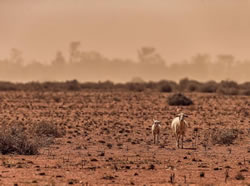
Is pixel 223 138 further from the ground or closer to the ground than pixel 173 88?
closer to the ground

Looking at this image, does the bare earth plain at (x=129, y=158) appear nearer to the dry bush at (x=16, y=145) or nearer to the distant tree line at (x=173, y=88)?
the dry bush at (x=16, y=145)

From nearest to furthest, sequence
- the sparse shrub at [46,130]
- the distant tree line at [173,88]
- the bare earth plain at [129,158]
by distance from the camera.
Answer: the bare earth plain at [129,158], the sparse shrub at [46,130], the distant tree line at [173,88]

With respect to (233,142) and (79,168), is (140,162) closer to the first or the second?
(79,168)

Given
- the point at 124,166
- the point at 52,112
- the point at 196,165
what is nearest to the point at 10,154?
the point at 124,166

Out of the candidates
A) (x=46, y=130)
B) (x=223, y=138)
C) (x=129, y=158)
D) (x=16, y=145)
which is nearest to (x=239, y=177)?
(x=129, y=158)

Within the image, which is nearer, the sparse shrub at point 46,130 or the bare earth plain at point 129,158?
the bare earth plain at point 129,158

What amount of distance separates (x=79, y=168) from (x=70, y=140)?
7.62m

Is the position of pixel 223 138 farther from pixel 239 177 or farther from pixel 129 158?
pixel 239 177

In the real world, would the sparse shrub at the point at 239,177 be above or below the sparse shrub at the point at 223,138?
below

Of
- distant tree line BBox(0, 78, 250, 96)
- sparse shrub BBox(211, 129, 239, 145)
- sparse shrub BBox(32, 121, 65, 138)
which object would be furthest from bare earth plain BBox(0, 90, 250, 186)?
distant tree line BBox(0, 78, 250, 96)

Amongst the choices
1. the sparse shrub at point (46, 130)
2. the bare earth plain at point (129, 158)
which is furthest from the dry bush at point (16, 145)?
the sparse shrub at point (46, 130)

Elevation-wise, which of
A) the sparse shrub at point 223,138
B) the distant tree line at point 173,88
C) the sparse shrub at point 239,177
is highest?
the distant tree line at point 173,88

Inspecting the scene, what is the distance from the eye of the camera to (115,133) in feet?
83.5

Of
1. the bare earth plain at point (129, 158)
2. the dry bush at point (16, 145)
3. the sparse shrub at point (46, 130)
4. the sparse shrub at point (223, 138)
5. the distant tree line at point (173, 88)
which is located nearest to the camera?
the bare earth plain at point (129, 158)
